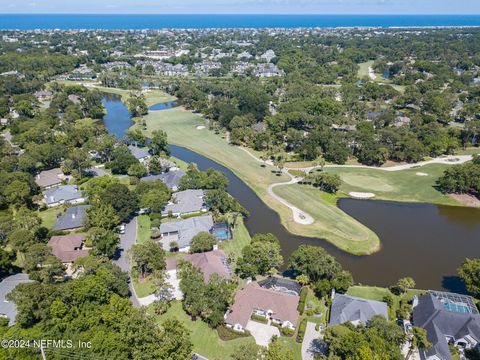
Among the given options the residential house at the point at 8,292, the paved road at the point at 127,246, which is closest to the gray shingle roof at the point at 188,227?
the paved road at the point at 127,246

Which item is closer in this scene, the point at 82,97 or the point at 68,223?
the point at 68,223

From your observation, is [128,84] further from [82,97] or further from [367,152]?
[367,152]

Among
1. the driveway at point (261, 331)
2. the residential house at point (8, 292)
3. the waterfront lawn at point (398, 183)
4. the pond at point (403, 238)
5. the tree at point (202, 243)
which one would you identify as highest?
the tree at point (202, 243)

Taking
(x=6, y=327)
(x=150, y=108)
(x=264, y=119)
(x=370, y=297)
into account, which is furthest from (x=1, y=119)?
(x=370, y=297)

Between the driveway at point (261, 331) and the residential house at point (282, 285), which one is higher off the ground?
the residential house at point (282, 285)

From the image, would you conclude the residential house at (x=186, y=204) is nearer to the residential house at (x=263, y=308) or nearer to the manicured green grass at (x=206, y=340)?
the manicured green grass at (x=206, y=340)

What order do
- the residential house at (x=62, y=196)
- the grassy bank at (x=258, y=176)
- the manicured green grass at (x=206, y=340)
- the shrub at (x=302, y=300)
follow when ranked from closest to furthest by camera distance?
the manicured green grass at (x=206, y=340) → the shrub at (x=302, y=300) → the grassy bank at (x=258, y=176) → the residential house at (x=62, y=196)

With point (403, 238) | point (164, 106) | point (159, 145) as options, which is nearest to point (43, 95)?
point (164, 106)
